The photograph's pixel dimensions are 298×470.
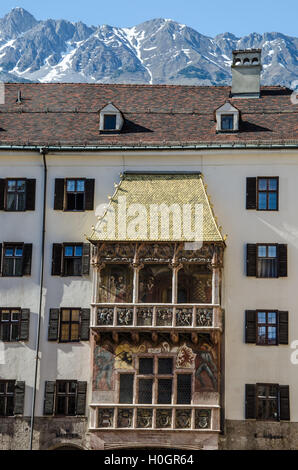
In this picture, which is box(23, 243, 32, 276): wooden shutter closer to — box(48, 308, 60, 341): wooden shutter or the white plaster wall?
the white plaster wall

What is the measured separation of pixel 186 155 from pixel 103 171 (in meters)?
3.92

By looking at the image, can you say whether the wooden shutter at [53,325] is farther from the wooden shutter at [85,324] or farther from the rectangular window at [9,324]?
the rectangular window at [9,324]

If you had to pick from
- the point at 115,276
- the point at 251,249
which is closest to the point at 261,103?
the point at 251,249

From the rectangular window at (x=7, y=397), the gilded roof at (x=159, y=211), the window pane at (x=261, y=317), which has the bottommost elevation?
the rectangular window at (x=7, y=397)

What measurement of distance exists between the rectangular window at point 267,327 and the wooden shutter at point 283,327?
215 millimetres

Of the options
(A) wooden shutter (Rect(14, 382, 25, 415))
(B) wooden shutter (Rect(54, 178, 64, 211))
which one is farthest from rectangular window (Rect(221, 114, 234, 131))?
(A) wooden shutter (Rect(14, 382, 25, 415))

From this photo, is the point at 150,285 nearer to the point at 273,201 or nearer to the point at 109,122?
the point at 273,201

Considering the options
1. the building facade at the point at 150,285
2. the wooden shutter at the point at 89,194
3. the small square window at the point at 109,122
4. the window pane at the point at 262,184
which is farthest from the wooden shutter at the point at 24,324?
the window pane at the point at 262,184

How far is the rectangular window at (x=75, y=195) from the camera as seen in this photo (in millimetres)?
37594

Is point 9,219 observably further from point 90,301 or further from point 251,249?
point 251,249

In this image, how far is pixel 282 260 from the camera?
35.9 m

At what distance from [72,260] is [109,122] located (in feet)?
23.7

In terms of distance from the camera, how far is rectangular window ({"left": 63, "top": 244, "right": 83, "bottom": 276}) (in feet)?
121
